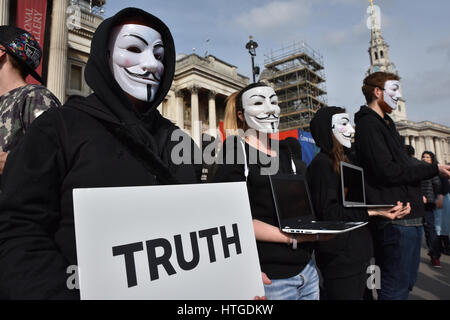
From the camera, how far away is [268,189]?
5.62ft

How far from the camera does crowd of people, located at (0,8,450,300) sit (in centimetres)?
84

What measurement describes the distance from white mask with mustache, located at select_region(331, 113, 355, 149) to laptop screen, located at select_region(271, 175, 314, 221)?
875mm

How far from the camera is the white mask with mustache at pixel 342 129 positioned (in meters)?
2.51

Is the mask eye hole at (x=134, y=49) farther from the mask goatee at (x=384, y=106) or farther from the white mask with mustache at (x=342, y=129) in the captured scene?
the mask goatee at (x=384, y=106)

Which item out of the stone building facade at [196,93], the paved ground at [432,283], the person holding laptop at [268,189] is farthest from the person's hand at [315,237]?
the stone building facade at [196,93]

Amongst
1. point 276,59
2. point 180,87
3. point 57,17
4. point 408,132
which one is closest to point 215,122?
point 180,87

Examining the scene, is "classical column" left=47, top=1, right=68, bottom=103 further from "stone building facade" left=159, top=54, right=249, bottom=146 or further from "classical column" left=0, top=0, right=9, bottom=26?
"stone building facade" left=159, top=54, right=249, bottom=146

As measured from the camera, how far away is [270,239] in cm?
161

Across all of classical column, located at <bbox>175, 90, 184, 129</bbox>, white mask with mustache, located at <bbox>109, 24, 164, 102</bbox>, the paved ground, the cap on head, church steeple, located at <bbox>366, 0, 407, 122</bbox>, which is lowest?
the paved ground

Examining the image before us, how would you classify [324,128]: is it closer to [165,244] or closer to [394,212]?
[394,212]

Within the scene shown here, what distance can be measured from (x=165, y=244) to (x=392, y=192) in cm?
195

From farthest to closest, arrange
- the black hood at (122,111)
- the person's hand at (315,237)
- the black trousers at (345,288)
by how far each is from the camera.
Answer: the black trousers at (345,288) < the person's hand at (315,237) < the black hood at (122,111)

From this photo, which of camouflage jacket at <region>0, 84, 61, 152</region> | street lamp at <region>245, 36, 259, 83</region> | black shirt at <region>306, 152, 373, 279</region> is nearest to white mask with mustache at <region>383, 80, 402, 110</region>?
black shirt at <region>306, 152, 373, 279</region>

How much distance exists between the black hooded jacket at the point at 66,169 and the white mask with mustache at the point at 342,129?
1715mm
